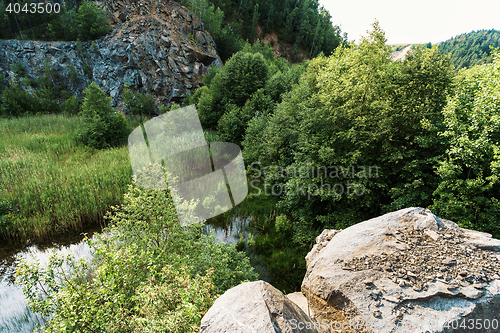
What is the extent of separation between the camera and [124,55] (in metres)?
26.5

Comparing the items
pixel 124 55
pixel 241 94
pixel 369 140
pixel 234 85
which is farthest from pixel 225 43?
pixel 369 140

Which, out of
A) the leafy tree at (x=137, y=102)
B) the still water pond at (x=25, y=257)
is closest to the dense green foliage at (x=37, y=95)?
the leafy tree at (x=137, y=102)

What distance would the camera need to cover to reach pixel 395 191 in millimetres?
9109

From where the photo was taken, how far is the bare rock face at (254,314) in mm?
2771

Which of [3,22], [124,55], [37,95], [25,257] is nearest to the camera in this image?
[25,257]

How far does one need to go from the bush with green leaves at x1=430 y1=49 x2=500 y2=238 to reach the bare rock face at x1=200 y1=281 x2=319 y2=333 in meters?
7.59

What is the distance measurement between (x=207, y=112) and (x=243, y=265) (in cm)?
1911

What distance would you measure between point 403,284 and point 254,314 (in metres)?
2.89

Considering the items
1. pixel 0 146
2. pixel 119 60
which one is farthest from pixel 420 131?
pixel 119 60

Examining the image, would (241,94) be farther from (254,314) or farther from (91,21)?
(91,21)

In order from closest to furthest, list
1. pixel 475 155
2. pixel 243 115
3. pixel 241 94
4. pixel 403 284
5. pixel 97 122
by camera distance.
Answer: pixel 403 284 → pixel 475 155 → pixel 97 122 → pixel 243 115 → pixel 241 94

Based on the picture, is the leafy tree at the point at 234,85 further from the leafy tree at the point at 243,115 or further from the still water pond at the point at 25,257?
the still water pond at the point at 25,257

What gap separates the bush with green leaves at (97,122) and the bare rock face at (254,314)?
19.4 meters

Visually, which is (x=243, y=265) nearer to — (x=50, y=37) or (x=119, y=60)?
(x=119, y=60)
